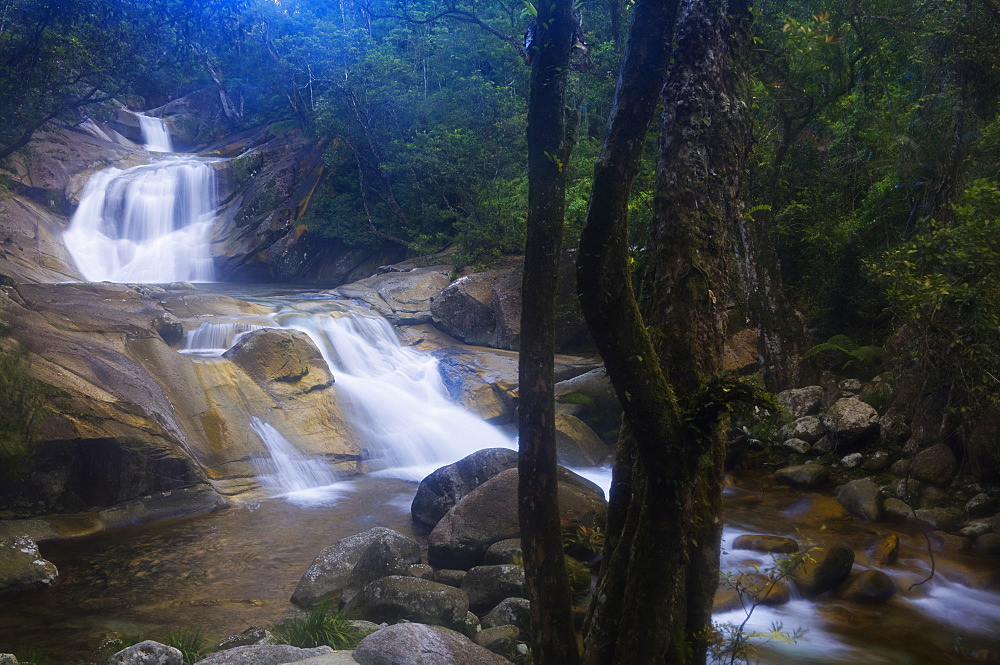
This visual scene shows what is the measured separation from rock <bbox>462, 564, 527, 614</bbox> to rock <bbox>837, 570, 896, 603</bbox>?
350cm

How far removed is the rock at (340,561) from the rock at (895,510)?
21.1 ft

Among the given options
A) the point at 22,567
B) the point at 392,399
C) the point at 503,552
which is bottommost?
the point at 22,567

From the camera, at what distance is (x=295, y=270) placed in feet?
89.8

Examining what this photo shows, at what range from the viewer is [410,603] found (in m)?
6.38

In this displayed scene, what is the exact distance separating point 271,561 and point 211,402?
13.8ft

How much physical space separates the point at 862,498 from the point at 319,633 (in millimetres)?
7586

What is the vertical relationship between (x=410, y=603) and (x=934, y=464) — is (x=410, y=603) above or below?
below

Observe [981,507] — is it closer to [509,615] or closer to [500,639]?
[509,615]

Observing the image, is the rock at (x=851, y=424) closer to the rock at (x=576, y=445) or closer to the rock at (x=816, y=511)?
the rock at (x=816, y=511)

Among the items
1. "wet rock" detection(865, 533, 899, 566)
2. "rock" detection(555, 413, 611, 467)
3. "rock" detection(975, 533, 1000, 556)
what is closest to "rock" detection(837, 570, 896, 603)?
"wet rock" detection(865, 533, 899, 566)

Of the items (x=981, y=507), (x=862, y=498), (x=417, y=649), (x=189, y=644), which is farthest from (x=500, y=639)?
(x=981, y=507)

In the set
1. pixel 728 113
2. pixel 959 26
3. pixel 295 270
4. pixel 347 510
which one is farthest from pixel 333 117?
pixel 728 113

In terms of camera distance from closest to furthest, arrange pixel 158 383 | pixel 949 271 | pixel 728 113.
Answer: pixel 728 113 < pixel 949 271 < pixel 158 383

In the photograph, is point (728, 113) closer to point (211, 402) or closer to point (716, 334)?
point (716, 334)
